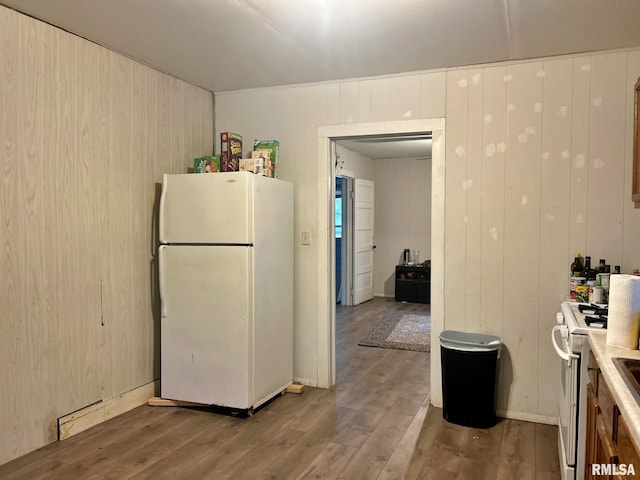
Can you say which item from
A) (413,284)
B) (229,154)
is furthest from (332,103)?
(413,284)

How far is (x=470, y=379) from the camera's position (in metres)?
2.96

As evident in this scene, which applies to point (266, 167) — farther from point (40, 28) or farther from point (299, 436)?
point (299, 436)

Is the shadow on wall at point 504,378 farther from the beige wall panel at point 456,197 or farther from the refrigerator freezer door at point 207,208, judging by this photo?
the refrigerator freezer door at point 207,208

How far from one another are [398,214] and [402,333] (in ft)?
9.44

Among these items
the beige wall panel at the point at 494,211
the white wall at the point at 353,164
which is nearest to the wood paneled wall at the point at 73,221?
the beige wall panel at the point at 494,211

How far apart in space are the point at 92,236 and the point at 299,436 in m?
1.74

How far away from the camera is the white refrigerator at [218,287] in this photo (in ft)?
10.1

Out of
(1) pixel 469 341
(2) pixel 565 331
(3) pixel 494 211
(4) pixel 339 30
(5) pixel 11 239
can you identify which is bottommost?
(1) pixel 469 341

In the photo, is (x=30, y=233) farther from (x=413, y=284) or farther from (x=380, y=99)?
(x=413, y=284)

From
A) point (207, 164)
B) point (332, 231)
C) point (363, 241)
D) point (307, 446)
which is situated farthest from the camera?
point (363, 241)

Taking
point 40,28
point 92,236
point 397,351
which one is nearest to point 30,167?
point 92,236

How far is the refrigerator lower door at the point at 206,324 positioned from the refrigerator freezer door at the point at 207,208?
0.24ft

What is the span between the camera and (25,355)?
8.30ft

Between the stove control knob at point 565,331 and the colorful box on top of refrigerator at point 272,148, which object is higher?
the colorful box on top of refrigerator at point 272,148
